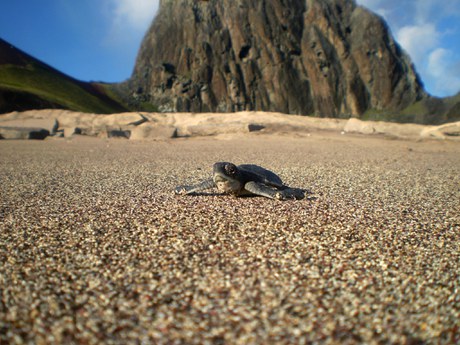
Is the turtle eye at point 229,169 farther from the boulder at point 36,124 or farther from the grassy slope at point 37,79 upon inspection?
the grassy slope at point 37,79

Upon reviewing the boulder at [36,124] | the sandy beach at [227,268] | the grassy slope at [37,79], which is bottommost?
the sandy beach at [227,268]

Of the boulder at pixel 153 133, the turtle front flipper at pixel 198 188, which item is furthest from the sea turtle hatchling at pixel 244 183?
the boulder at pixel 153 133

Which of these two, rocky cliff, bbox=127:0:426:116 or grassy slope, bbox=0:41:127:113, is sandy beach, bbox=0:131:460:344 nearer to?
grassy slope, bbox=0:41:127:113

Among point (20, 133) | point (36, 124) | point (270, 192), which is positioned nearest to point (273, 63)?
point (36, 124)

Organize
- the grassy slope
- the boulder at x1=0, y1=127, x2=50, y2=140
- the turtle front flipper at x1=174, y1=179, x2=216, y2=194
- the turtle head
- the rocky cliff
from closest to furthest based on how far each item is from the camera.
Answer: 1. the turtle head
2. the turtle front flipper at x1=174, y1=179, x2=216, y2=194
3. the boulder at x1=0, y1=127, x2=50, y2=140
4. the grassy slope
5. the rocky cliff

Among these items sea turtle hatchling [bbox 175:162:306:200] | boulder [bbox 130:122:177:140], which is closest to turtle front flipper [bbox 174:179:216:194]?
sea turtle hatchling [bbox 175:162:306:200]

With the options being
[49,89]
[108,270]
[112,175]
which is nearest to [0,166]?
[112,175]

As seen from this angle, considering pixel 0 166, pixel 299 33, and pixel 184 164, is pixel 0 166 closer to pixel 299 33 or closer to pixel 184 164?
pixel 184 164
